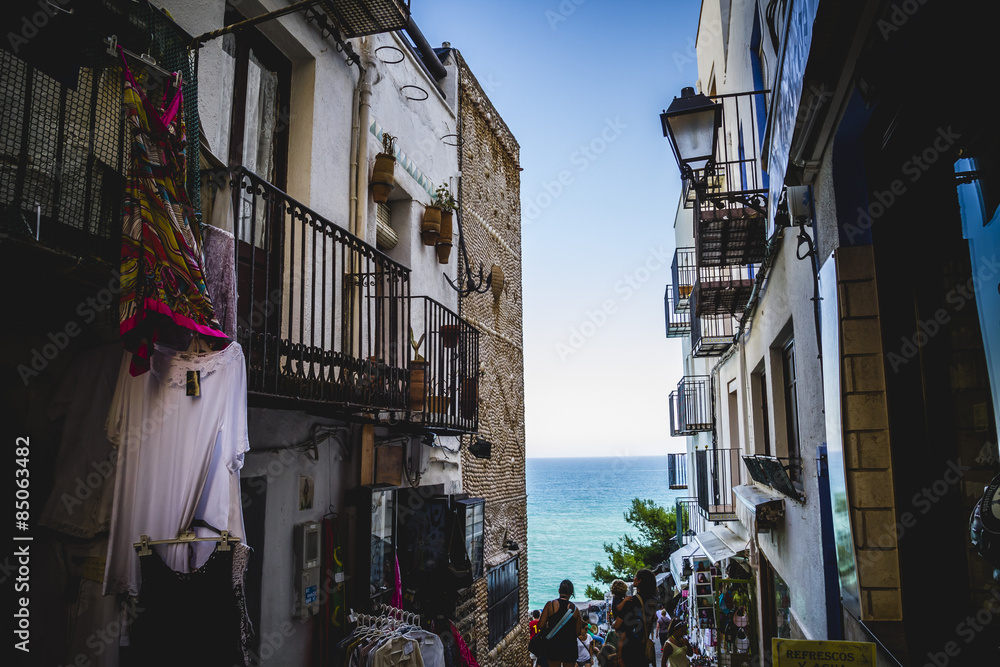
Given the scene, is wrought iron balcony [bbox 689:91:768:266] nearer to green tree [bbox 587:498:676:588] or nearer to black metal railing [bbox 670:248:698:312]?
black metal railing [bbox 670:248:698:312]

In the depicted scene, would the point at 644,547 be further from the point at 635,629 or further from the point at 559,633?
the point at 635,629

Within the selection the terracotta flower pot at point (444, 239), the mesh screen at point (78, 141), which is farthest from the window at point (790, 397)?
the mesh screen at point (78, 141)

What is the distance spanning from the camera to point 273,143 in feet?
22.4

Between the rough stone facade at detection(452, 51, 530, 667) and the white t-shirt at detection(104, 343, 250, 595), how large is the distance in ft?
23.3

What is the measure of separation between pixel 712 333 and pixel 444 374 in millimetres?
6719

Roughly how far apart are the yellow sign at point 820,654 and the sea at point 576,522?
17.6 meters

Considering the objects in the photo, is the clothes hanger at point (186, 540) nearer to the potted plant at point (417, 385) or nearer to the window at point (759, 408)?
the potted plant at point (417, 385)

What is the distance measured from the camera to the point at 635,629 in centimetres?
748

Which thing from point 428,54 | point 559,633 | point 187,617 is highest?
point 428,54

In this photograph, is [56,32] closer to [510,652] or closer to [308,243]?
[308,243]

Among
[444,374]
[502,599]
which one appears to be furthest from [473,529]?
[502,599]

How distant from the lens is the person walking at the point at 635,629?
7.43 m

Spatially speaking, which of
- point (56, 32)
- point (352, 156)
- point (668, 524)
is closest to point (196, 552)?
point (56, 32)

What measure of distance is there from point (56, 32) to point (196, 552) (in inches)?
110
